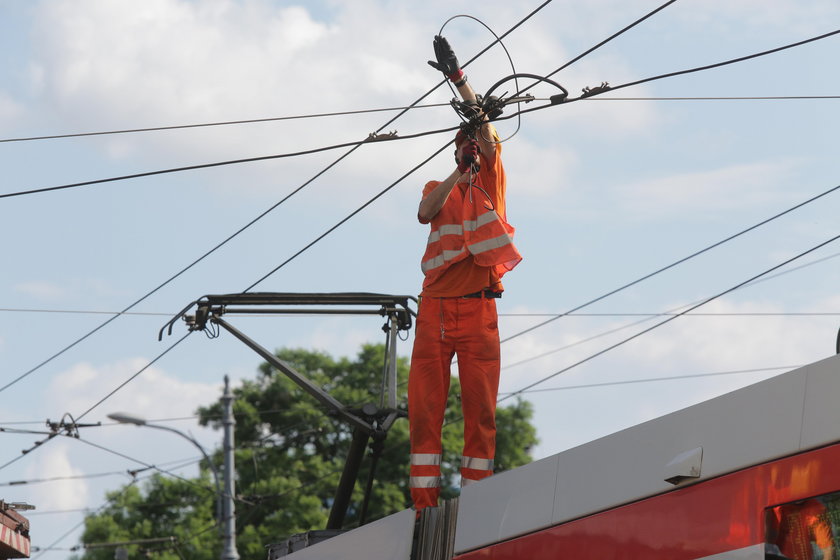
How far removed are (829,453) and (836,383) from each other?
→ 0.73 feet

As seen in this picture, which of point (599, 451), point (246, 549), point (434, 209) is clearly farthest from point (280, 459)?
point (599, 451)

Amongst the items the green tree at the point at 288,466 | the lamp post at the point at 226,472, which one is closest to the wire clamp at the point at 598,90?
the lamp post at the point at 226,472

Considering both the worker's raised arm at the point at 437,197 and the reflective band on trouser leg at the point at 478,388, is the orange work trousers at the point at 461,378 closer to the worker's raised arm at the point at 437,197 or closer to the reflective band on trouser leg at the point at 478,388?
the reflective band on trouser leg at the point at 478,388

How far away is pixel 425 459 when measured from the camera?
7391mm

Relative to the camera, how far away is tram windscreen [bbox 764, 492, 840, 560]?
3900 millimetres

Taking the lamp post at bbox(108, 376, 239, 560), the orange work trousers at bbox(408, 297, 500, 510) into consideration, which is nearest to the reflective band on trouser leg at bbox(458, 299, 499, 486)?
the orange work trousers at bbox(408, 297, 500, 510)

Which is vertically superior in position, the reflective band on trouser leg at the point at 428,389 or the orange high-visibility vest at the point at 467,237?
the orange high-visibility vest at the point at 467,237

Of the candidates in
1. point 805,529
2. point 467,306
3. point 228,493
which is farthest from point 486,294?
point 228,493

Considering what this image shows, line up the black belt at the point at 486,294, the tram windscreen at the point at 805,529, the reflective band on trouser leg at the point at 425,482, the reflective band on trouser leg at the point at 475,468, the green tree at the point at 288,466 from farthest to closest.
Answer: the green tree at the point at 288,466 < the black belt at the point at 486,294 < the reflective band on trouser leg at the point at 475,468 < the reflective band on trouser leg at the point at 425,482 < the tram windscreen at the point at 805,529

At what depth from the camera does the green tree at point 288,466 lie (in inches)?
1324

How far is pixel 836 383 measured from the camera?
13.0ft

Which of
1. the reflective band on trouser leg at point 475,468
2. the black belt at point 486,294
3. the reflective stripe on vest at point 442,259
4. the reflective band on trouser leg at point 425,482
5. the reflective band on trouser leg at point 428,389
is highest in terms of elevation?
the reflective stripe on vest at point 442,259

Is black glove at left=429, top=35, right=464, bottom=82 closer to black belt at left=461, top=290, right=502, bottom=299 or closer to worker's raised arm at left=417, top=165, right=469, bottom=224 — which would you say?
worker's raised arm at left=417, top=165, right=469, bottom=224

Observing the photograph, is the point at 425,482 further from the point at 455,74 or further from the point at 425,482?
the point at 455,74
